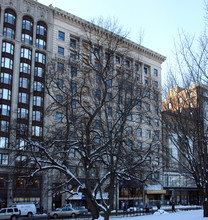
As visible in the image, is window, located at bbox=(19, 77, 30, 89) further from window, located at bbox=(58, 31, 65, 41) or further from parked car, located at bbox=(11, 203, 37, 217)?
parked car, located at bbox=(11, 203, 37, 217)

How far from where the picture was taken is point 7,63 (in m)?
50.9

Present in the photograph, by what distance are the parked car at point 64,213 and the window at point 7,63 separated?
2539 cm

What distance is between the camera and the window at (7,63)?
50.5m

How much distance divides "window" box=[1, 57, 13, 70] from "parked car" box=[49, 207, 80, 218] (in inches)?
1000

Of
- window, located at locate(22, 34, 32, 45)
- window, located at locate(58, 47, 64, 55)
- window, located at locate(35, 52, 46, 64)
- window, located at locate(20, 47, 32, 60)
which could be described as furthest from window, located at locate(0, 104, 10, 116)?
window, located at locate(58, 47, 64, 55)

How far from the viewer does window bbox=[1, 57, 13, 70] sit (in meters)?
50.5

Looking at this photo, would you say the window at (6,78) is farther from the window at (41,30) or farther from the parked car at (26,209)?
the parked car at (26,209)

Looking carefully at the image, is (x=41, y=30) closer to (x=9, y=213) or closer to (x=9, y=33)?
(x=9, y=33)

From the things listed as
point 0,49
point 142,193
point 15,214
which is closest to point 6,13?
point 0,49

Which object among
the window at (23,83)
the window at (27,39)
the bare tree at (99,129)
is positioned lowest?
the bare tree at (99,129)

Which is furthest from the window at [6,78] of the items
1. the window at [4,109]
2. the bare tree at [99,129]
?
the bare tree at [99,129]

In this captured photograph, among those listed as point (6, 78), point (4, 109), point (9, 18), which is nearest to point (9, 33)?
point (9, 18)

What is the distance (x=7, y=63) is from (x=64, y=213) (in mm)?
26614

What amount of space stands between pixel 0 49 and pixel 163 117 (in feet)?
120
